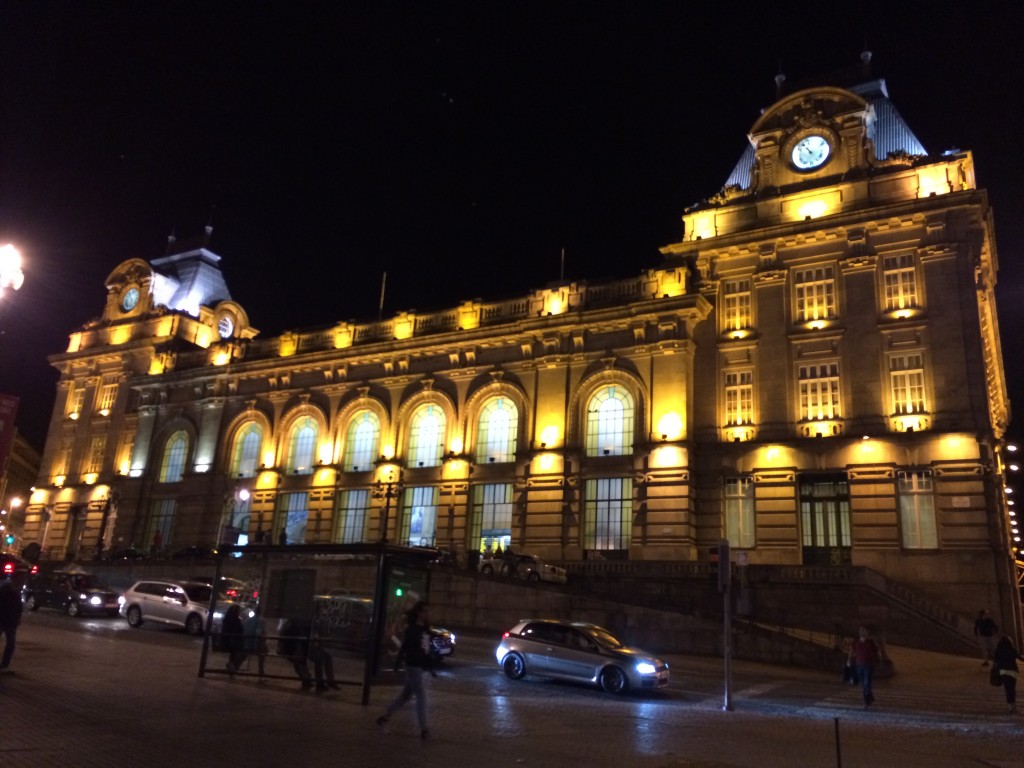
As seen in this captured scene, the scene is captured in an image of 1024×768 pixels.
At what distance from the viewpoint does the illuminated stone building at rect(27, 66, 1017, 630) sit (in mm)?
35031

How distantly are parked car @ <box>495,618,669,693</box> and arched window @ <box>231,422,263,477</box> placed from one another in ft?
122

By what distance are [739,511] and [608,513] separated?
651 cm

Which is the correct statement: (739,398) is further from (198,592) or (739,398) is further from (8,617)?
(8,617)

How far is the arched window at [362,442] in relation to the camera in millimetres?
49938

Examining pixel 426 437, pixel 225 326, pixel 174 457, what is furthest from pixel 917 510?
pixel 225 326

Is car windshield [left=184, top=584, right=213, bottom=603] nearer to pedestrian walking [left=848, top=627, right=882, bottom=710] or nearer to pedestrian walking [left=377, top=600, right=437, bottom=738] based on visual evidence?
pedestrian walking [left=377, top=600, right=437, bottom=738]

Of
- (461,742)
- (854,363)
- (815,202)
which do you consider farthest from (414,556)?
(815,202)

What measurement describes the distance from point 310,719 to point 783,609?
22.7 meters

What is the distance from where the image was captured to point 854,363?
37.3 metres

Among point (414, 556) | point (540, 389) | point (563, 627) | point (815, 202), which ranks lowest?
point (563, 627)

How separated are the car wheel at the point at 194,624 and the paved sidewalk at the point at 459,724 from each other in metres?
5.60

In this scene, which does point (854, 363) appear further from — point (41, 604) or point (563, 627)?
point (41, 604)

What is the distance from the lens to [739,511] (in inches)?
1496

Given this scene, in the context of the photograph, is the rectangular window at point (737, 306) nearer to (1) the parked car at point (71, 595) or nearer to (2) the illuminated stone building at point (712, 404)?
(2) the illuminated stone building at point (712, 404)
